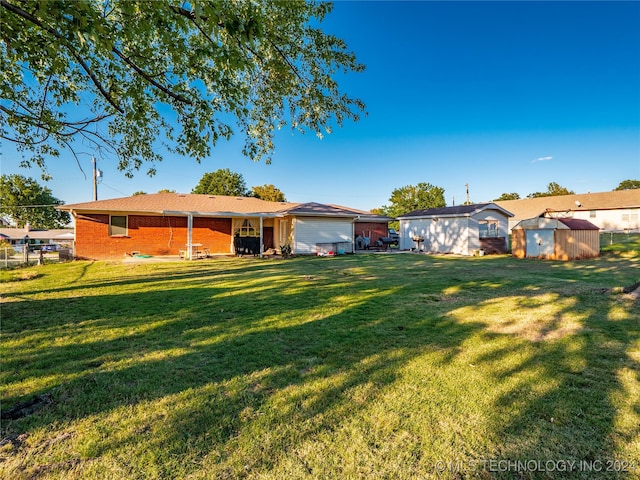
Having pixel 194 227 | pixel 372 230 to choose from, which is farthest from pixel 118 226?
pixel 372 230

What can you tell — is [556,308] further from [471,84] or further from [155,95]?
[471,84]

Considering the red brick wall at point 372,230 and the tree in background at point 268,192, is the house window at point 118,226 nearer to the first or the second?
the red brick wall at point 372,230

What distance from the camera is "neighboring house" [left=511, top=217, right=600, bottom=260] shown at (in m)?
15.5

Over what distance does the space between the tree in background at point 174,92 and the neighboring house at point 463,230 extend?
50.9ft

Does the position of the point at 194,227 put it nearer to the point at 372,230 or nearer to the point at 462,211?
the point at 372,230

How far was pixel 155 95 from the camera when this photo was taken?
5.33 m

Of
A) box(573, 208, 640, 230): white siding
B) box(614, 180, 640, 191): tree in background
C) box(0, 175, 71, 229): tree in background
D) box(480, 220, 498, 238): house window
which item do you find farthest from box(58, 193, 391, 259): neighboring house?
box(614, 180, 640, 191): tree in background

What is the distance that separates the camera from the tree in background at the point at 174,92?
4.75 m

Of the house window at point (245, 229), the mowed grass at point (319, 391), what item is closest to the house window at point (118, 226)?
the house window at point (245, 229)

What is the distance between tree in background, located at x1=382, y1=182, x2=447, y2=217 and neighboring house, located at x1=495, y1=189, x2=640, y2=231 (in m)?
15.0

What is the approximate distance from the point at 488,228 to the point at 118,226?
2160 cm

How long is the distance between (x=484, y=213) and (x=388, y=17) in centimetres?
1358

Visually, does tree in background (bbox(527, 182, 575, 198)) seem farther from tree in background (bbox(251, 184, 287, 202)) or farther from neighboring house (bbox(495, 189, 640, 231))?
tree in background (bbox(251, 184, 287, 202))

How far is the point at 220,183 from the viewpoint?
4384 cm
